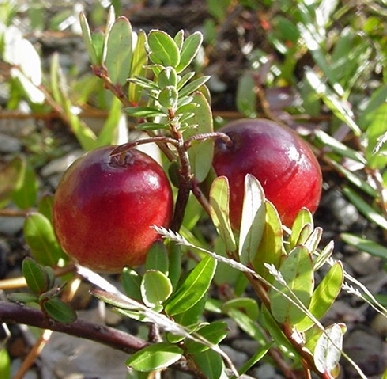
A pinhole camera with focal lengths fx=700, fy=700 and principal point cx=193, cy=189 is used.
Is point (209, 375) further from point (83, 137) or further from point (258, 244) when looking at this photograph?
point (83, 137)

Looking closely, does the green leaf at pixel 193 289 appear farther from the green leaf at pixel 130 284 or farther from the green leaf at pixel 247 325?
the green leaf at pixel 247 325

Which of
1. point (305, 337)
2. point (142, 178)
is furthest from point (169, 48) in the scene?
point (305, 337)

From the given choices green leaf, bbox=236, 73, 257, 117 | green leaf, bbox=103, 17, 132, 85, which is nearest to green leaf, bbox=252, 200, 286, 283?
green leaf, bbox=103, 17, 132, 85

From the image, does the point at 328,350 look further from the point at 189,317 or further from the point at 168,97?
the point at 168,97

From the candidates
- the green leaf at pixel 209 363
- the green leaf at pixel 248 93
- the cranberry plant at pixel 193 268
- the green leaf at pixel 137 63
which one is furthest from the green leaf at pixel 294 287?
the green leaf at pixel 248 93

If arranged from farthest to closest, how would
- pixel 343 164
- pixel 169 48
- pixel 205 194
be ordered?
pixel 343 164, pixel 205 194, pixel 169 48

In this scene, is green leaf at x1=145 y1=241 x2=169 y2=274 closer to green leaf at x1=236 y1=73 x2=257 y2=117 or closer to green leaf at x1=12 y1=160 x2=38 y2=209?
green leaf at x1=12 y1=160 x2=38 y2=209
